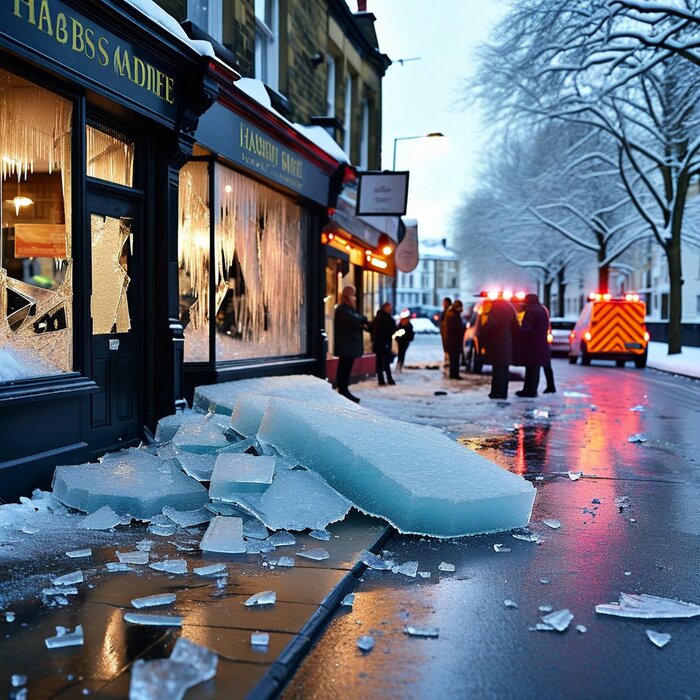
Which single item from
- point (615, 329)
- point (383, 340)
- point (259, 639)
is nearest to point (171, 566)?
point (259, 639)

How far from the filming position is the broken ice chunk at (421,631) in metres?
3.47

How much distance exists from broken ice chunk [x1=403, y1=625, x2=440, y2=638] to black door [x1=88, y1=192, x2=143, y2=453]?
3.98 m

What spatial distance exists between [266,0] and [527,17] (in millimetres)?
10166

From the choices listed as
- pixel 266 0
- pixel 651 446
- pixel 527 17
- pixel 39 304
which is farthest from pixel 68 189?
pixel 527 17

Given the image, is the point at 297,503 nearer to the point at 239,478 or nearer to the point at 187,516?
the point at 239,478

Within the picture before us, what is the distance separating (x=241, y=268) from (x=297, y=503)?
19.6ft

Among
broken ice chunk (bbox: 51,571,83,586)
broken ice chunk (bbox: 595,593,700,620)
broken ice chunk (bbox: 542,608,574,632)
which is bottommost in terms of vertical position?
broken ice chunk (bbox: 595,593,700,620)

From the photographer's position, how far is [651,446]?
29.4ft

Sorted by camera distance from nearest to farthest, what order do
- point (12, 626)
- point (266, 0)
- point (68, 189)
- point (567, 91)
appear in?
point (12, 626), point (68, 189), point (266, 0), point (567, 91)

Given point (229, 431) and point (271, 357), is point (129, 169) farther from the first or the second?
point (271, 357)

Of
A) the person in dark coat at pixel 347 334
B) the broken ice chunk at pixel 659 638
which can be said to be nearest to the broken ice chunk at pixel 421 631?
the broken ice chunk at pixel 659 638

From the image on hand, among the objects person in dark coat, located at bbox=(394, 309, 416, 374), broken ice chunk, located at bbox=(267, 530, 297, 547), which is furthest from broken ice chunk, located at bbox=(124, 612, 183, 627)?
person in dark coat, located at bbox=(394, 309, 416, 374)

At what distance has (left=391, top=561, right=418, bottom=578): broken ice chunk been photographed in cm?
433

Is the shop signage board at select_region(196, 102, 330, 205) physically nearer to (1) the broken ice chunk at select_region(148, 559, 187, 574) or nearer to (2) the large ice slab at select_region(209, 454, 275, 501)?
(2) the large ice slab at select_region(209, 454, 275, 501)
